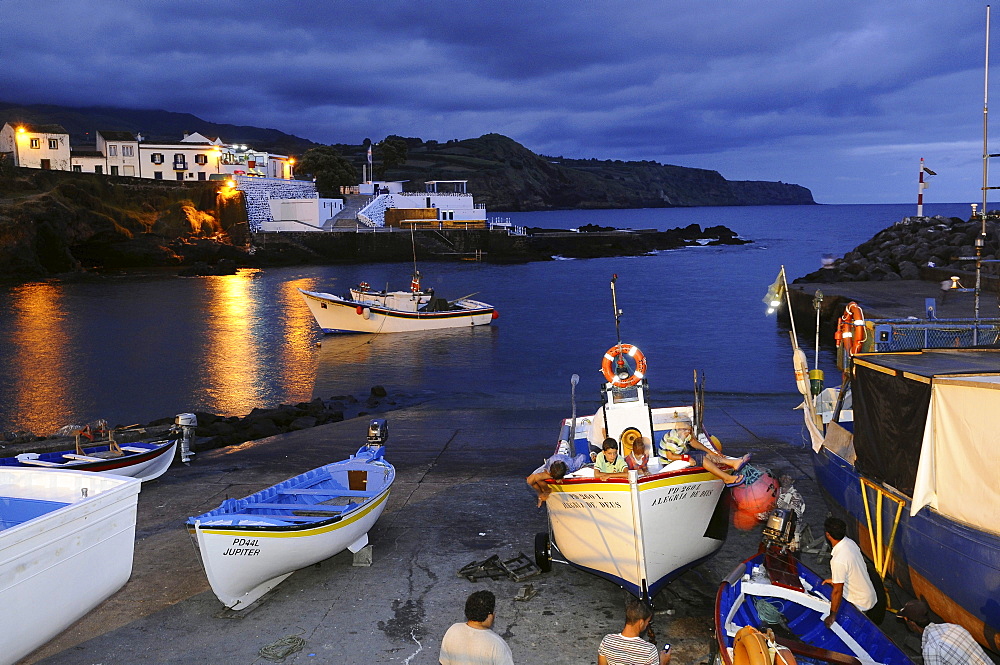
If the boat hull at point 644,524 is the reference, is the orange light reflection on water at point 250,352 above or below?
below

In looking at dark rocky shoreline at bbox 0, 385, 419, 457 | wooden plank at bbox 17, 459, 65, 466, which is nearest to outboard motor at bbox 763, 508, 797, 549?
wooden plank at bbox 17, 459, 65, 466

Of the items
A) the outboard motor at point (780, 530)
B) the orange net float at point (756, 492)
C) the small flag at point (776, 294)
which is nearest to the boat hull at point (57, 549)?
the outboard motor at point (780, 530)

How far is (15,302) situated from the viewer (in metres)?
54.8

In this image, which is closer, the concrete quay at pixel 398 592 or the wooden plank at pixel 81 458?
the concrete quay at pixel 398 592

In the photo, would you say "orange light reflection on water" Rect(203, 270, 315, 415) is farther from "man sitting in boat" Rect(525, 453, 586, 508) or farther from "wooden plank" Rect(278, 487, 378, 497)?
"man sitting in boat" Rect(525, 453, 586, 508)

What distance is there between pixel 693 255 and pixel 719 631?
97.6 meters

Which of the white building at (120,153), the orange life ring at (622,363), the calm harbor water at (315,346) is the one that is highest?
the white building at (120,153)

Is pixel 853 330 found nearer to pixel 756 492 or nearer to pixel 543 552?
pixel 756 492

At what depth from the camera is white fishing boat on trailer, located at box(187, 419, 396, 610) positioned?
8.29 m

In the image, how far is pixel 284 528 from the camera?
8.55 meters

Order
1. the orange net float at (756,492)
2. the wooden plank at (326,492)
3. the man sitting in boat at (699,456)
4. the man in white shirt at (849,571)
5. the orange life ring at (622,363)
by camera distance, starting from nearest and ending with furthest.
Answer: the man in white shirt at (849,571) → the man sitting in boat at (699,456) → the orange net float at (756,492) → the orange life ring at (622,363) → the wooden plank at (326,492)

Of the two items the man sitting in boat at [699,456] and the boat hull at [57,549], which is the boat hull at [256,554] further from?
the man sitting in boat at [699,456]

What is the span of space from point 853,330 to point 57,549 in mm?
10005

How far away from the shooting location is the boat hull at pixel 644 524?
8227 mm
